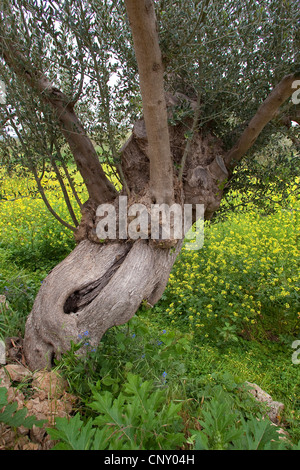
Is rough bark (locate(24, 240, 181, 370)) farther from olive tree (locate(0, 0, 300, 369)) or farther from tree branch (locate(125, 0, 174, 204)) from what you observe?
tree branch (locate(125, 0, 174, 204))

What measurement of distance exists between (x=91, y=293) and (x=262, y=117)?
2453mm

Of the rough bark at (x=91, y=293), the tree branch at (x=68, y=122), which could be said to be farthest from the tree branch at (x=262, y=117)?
the tree branch at (x=68, y=122)

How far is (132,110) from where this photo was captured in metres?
3.62

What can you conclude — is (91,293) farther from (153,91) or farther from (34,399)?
(153,91)

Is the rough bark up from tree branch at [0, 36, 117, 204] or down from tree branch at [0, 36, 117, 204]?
down

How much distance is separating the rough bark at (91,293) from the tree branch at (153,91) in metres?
0.66

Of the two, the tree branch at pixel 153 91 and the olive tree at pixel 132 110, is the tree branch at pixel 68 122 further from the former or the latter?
the tree branch at pixel 153 91

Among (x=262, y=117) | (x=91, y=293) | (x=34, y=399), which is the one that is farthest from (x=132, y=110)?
(x=34, y=399)

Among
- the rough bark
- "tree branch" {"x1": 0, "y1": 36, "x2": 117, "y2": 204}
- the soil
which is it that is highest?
"tree branch" {"x1": 0, "y1": 36, "x2": 117, "y2": 204}

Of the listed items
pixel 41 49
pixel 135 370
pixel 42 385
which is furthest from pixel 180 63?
pixel 42 385

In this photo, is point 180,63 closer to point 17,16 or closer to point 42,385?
point 17,16

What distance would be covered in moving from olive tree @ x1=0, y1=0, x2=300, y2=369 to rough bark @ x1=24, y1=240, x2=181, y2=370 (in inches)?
0.4

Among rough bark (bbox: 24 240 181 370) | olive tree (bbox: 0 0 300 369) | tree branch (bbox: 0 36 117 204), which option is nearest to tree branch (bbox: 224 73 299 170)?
olive tree (bbox: 0 0 300 369)

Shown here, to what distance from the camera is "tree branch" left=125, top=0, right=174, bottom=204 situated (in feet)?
7.32
